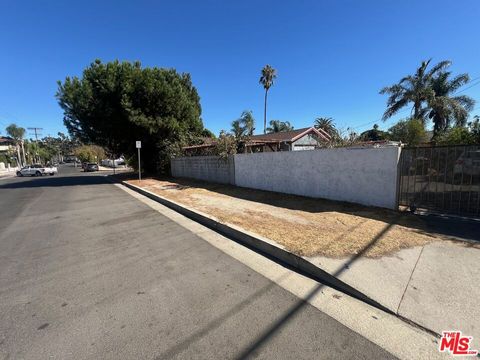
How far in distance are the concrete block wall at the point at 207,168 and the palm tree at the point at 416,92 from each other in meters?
21.6

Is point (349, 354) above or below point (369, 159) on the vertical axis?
below

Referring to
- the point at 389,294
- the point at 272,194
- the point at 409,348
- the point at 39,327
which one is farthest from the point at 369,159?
the point at 39,327

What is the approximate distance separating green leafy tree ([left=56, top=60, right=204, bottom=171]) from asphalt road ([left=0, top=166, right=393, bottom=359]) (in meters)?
15.5

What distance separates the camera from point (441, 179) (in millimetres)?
6395

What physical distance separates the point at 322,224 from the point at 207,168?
11.2 meters

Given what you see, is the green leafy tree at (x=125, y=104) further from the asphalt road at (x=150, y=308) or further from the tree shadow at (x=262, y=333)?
the tree shadow at (x=262, y=333)

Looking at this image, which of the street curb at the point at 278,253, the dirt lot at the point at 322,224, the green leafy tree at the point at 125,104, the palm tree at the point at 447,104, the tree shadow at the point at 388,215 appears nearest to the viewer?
the street curb at the point at 278,253

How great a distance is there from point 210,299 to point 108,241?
339 centimetres

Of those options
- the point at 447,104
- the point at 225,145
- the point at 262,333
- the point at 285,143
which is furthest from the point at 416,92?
the point at 262,333

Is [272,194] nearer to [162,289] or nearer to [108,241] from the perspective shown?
[108,241]

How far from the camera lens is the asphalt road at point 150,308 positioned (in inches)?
97.0

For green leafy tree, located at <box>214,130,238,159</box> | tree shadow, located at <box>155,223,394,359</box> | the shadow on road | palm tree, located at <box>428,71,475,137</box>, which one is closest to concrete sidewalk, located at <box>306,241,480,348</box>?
tree shadow, located at <box>155,223,394,359</box>

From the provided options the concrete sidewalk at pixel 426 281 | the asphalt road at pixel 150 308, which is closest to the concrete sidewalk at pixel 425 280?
the concrete sidewalk at pixel 426 281

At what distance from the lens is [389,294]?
3242mm
